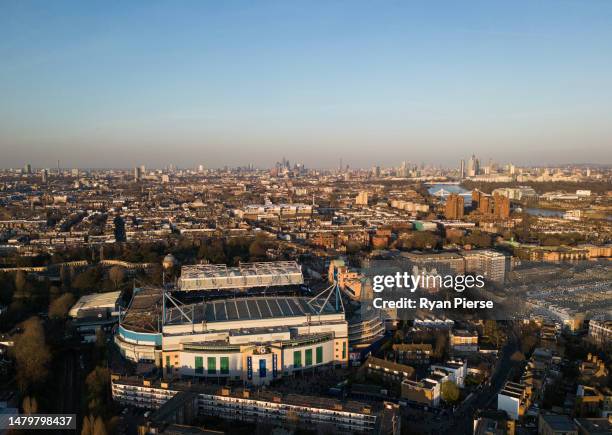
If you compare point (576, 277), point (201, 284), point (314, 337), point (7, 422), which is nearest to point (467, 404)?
point (314, 337)

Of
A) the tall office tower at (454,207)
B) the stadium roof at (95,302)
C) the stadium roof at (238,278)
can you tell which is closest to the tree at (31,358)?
the stadium roof at (95,302)

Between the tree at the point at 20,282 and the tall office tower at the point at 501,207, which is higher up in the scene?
the tall office tower at the point at 501,207

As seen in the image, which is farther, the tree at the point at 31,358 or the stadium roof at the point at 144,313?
the stadium roof at the point at 144,313

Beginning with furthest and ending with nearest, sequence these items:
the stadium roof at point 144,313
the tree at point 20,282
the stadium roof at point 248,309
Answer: the tree at point 20,282 < the stadium roof at point 144,313 < the stadium roof at point 248,309

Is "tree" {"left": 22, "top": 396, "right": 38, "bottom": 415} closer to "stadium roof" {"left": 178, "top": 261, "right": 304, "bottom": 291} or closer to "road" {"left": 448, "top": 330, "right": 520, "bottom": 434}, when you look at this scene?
"stadium roof" {"left": 178, "top": 261, "right": 304, "bottom": 291}

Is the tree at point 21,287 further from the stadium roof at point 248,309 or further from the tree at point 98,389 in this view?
the tree at point 98,389

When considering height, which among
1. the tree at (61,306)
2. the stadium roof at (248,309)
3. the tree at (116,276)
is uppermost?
the stadium roof at (248,309)

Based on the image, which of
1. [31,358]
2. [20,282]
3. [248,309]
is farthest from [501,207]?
[31,358]

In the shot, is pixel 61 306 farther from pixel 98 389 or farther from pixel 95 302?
pixel 98 389
